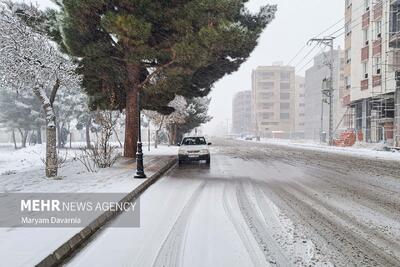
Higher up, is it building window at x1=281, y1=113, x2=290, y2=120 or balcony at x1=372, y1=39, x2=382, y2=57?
balcony at x1=372, y1=39, x2=382, y2=57

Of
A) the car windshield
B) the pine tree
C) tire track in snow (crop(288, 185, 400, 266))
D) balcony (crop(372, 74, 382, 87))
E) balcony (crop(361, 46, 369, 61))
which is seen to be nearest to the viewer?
tire track in snow (crop(288, 185, 400, 266))

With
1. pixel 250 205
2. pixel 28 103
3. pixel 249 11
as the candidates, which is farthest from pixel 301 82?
pixel 250 205

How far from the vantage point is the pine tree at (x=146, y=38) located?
1310cm

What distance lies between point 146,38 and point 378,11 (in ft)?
91.0

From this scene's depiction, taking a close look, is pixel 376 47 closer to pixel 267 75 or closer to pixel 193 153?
pixel 193 153

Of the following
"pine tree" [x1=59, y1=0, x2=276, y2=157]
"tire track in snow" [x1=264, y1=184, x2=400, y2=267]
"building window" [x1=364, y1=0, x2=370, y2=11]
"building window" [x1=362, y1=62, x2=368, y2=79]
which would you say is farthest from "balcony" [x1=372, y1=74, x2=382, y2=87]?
"tire track in snow" [x1=264, y1=184, x2=400, y2=267]

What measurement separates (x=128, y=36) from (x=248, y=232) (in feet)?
33.1

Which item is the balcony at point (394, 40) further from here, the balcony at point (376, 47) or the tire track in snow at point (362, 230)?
the tire track in snow at point (362, 230)

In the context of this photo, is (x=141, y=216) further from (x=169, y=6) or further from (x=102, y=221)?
(x=169, y=6)

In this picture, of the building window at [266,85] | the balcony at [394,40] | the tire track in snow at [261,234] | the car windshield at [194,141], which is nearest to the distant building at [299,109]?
the building window at [266,85]

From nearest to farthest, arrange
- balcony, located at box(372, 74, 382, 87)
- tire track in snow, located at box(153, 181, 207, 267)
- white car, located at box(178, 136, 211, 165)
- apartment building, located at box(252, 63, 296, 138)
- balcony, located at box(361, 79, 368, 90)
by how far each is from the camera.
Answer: tire track in snow, located at box(153, 181, 207, 267) < white car, located at box(178, 136, 211, 165) < balcony, located at box(372, 74, 382, 87) < balcony, located at box(361, 79, 368, 90) < apartment building, located at box(252, 63, 296, 138)

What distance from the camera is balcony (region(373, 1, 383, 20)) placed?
3116 cm

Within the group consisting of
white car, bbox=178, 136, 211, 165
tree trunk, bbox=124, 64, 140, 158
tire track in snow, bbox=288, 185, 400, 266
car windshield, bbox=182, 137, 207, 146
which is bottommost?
tire track in snow, bbox=288, 185, 400, 266

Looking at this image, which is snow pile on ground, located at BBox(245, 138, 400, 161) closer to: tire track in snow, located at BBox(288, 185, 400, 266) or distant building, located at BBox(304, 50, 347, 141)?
tire track in snow, located at BBox(288, 185, 400, 266)
